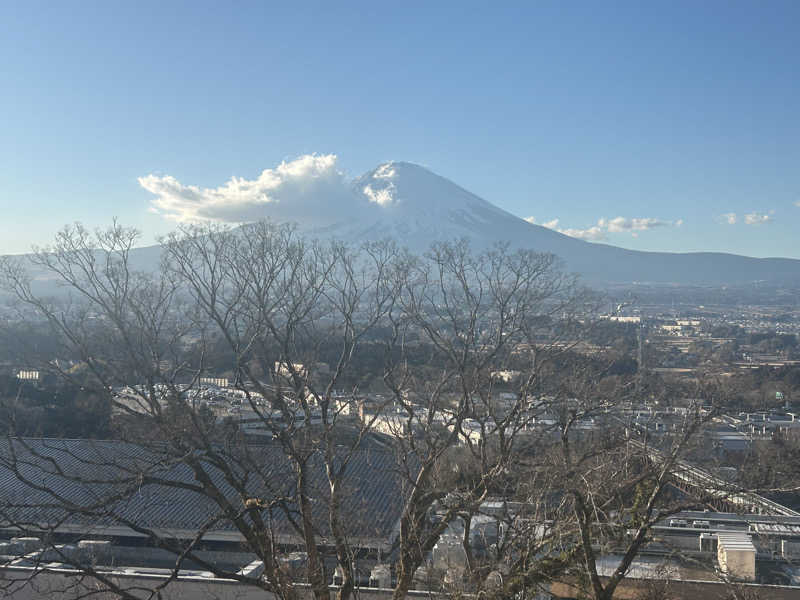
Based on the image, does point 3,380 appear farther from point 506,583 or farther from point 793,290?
point 793,290

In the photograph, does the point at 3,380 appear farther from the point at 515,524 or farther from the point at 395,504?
the point at 515,524

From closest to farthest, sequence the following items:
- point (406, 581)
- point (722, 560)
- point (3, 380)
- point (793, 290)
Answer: point (406, 581)
point (722, 560)
point (3, 380)
point (793, 290)

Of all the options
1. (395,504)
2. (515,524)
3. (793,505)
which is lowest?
(793,505)

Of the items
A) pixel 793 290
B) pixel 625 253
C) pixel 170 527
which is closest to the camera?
pixel 170 527

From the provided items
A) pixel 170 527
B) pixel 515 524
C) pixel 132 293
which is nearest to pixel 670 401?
pixel 515 524

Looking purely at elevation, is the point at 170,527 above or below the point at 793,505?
above

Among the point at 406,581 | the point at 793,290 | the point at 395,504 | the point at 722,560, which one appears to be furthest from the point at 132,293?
the point at 793,290

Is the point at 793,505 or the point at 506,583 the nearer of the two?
the point at 506,583
